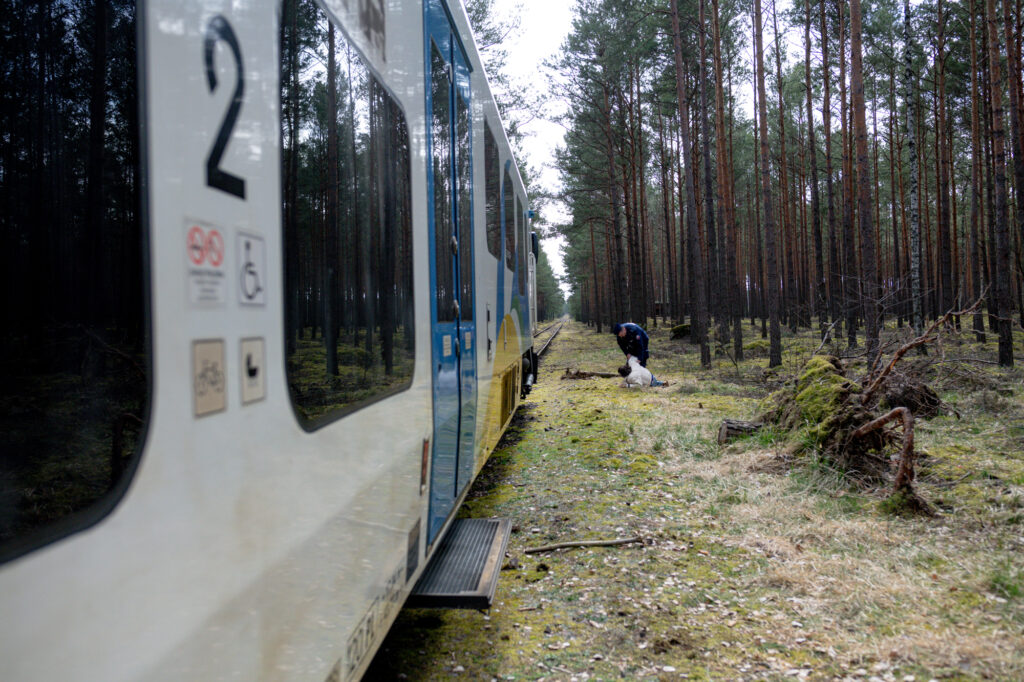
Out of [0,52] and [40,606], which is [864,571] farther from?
[0,52]

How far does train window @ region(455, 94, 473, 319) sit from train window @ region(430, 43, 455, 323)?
0.92 ft

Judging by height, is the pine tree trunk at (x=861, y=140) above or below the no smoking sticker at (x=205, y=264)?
above

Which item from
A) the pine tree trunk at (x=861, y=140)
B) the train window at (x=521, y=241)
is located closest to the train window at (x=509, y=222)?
the train window at (x=521, y=241)

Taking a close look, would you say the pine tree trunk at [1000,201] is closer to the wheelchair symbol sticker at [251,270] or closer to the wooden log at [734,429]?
the wooden log at [734,429]

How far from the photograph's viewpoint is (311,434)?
5.82ft

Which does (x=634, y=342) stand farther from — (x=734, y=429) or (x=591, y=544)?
(x=591, y=544)

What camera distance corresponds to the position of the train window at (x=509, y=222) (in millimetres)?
7522

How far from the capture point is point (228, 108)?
4.54ft

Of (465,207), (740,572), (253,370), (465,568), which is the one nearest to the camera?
(253,370)

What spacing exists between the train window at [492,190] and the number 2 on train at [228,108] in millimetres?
4170

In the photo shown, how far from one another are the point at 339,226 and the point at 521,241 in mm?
7635

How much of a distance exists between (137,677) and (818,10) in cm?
2377

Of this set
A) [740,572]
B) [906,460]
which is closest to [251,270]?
[740,572]

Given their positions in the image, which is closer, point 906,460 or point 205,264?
point 205,264
